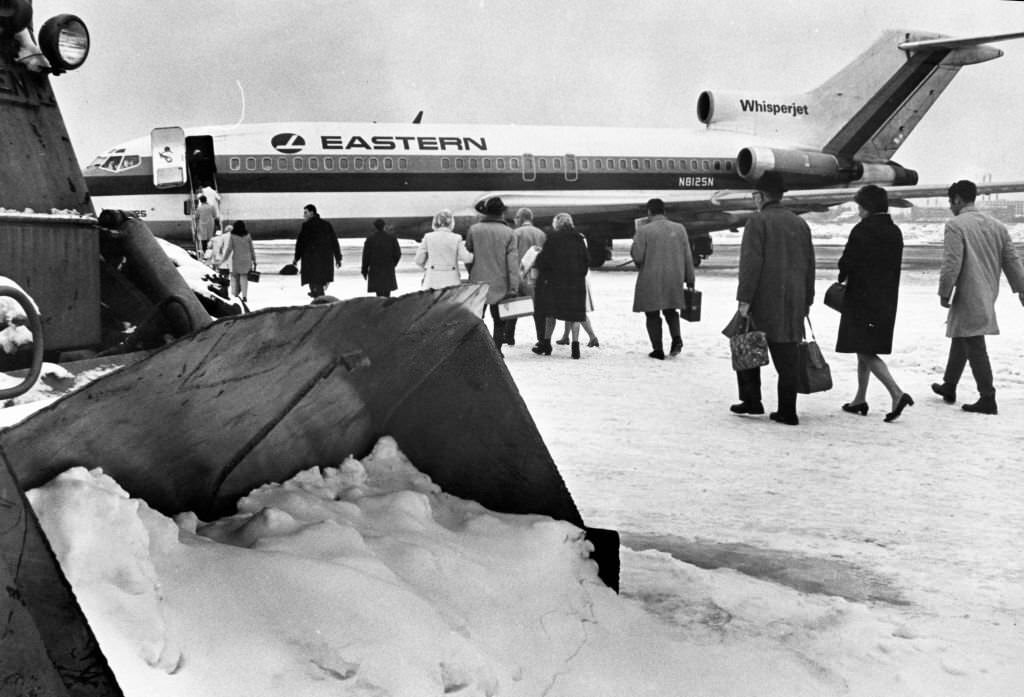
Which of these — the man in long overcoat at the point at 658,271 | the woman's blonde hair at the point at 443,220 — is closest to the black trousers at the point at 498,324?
the woman's blonde hair at the point at 443,220

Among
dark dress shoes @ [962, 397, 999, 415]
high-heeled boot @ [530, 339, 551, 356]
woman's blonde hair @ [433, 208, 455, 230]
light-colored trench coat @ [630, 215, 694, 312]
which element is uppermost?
woman's blonde hair @ [433, 208, 455, 230]

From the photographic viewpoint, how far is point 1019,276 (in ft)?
23.0

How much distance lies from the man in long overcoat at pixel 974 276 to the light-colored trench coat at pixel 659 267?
9.42 feet

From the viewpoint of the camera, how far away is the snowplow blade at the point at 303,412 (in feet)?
6.73

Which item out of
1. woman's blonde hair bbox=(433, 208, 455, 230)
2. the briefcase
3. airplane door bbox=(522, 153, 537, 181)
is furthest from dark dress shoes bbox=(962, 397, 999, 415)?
airplane door bbox=(522, 153, 537, 181)

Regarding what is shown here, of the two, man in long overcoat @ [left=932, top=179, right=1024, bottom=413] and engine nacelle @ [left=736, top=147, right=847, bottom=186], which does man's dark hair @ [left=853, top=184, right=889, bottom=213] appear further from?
engine nacelle @ [left=736, top=147, right=847, bottom=186]

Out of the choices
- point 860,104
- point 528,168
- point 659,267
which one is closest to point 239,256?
point 659,267

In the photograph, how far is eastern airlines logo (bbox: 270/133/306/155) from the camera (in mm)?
18797

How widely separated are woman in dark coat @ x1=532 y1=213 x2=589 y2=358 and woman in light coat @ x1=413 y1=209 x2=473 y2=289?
0.77 meters

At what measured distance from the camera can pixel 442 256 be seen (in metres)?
9.65

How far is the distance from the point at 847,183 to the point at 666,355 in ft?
52.4

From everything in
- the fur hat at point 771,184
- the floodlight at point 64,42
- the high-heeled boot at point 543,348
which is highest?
the floodlight at point 64,42

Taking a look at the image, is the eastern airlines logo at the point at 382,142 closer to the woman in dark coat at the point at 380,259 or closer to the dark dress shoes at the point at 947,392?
the woman in dark coat at the point at 380,259

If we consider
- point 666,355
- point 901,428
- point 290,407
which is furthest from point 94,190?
point 290,407
